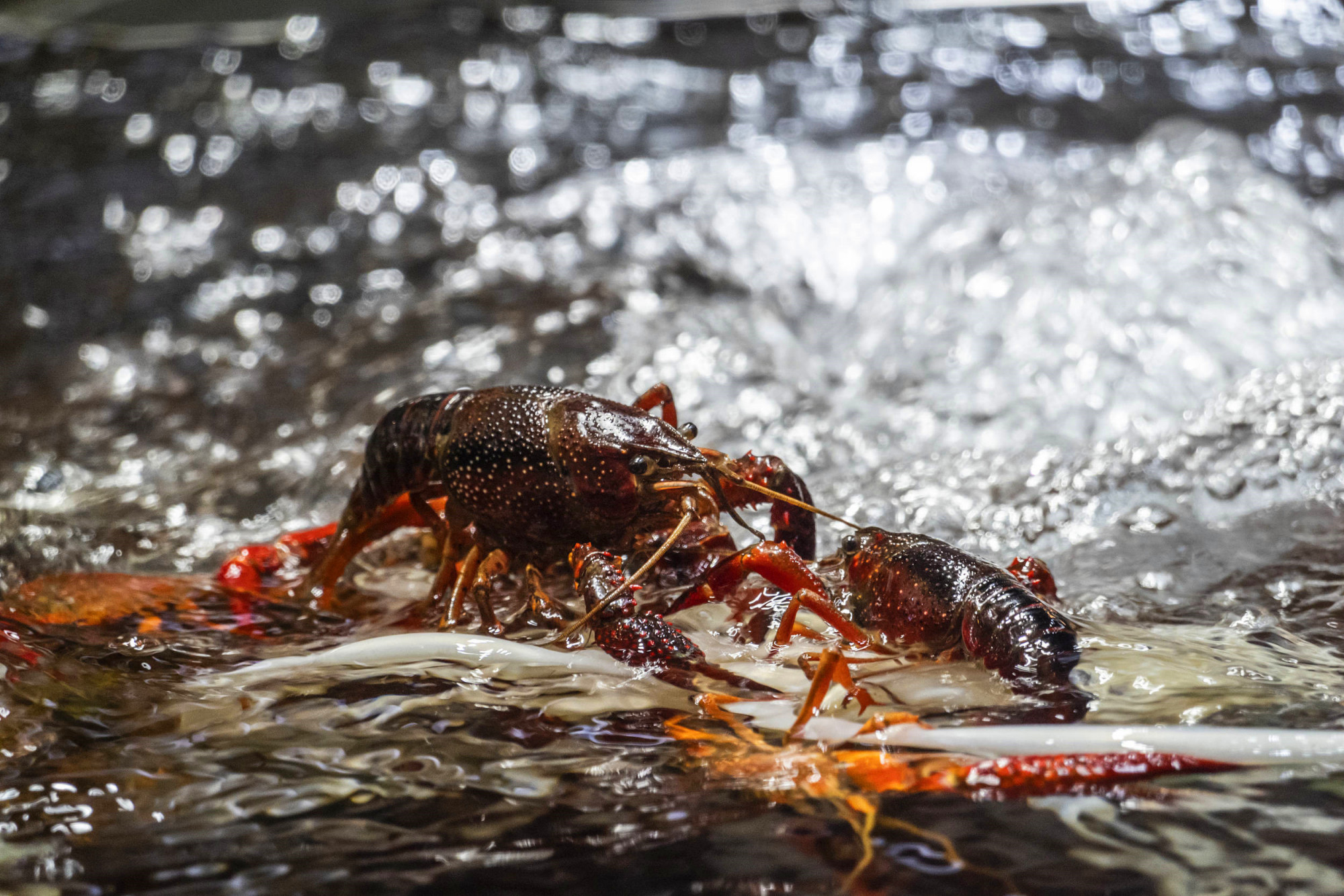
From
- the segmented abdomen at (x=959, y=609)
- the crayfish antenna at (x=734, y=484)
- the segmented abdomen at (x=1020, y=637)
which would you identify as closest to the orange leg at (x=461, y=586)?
the crayfish antenna at (x=734, y=484)

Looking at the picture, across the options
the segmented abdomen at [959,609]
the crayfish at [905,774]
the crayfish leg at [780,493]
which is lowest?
the crayfish at [905,774]

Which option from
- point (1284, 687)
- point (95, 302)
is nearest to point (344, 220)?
point (95, 302)

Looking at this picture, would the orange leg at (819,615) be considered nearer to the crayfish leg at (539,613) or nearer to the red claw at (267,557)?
the crayfish leg at (539,613)

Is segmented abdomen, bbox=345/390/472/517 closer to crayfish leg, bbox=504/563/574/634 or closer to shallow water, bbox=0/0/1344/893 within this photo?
shallow water, bbox=0/0/1344/893

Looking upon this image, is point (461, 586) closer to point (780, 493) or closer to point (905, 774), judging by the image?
point (780, 493)

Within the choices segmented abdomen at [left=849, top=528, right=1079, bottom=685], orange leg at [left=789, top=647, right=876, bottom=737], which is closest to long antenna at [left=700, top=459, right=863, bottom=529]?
segmented abdomen at [left=849, top=528, right=1079, bottom=685]

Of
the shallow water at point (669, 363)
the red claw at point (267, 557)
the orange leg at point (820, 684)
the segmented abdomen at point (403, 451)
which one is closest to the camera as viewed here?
the shallow water at point (669, 363)
